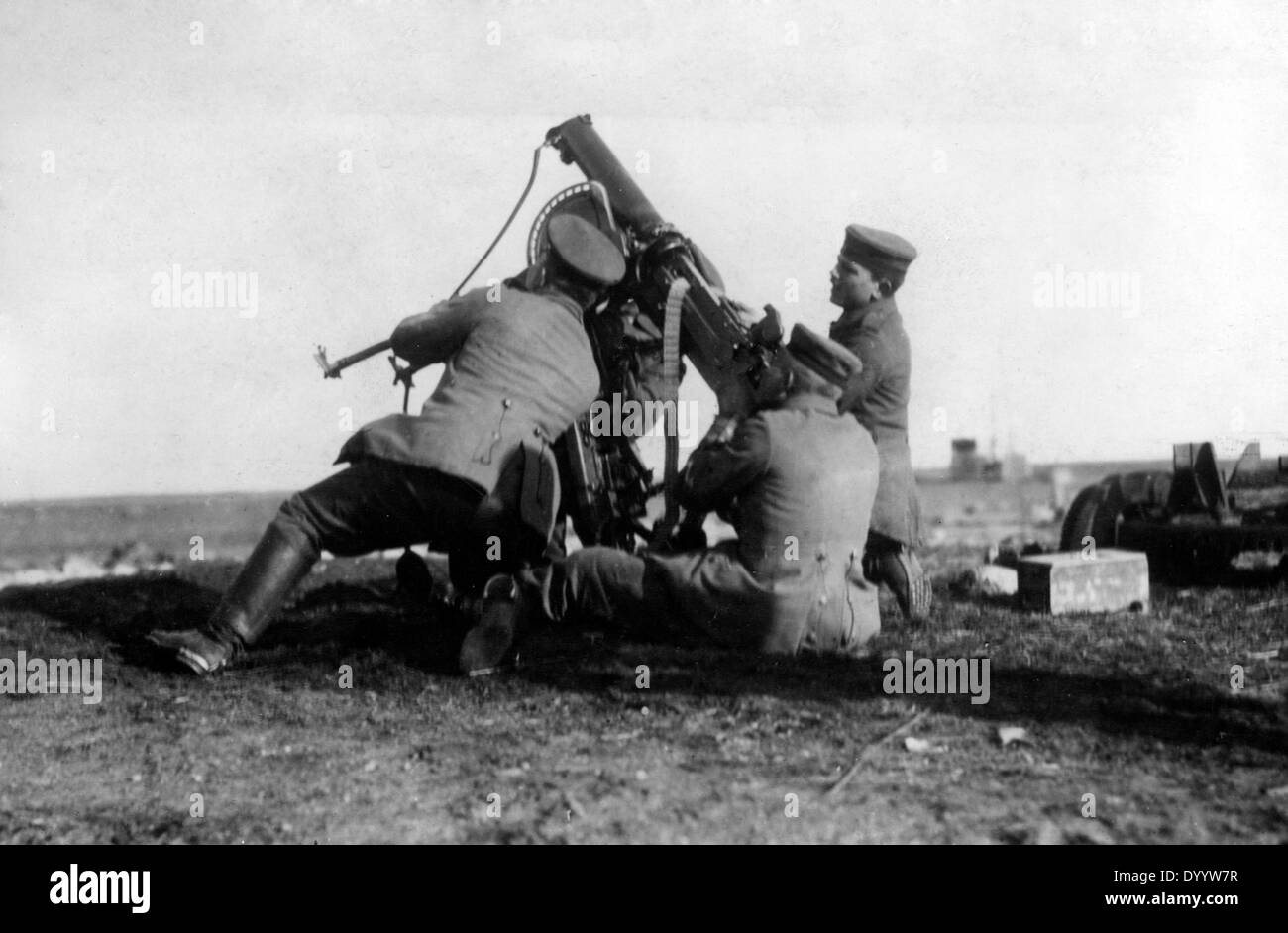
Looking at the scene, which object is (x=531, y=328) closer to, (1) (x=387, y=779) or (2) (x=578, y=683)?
(2) (x=578, y=683)

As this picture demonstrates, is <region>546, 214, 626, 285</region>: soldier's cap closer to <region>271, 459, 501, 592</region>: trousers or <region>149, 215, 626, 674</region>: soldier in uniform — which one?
<region>149, 215, 626, 674</region>: soldier in uniform

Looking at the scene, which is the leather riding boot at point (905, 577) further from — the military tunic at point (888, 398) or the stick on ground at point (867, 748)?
the stick on ground at point (867, 748)

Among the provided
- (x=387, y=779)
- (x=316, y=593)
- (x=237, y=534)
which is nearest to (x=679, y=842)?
(x=387, y=779)

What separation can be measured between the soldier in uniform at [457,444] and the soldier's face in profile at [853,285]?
4.31 feet

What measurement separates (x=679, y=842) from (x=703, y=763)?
1.93 feet

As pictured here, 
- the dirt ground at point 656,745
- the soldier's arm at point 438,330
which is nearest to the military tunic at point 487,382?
the soldier's arm at point 438,330

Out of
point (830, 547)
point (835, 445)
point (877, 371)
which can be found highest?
point (877, 371)

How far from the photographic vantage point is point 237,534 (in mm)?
17391

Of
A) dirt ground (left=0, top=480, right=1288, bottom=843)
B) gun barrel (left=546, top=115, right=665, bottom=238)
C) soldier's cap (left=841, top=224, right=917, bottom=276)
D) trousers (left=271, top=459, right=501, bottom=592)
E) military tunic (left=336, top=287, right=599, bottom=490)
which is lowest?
dirt ground (left=0, top=480, right=1288, bottom=843)

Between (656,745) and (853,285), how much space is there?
3.39 meters

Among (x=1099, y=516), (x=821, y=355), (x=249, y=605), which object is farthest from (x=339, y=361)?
(x=1099, y=516)

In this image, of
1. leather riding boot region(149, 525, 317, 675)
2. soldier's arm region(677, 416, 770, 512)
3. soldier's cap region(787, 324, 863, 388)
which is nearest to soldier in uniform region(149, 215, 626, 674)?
leather riding boot region(149, 525, 317, 675)

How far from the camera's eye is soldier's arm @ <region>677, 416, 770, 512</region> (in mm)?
4961

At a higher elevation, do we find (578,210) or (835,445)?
(578,210)
